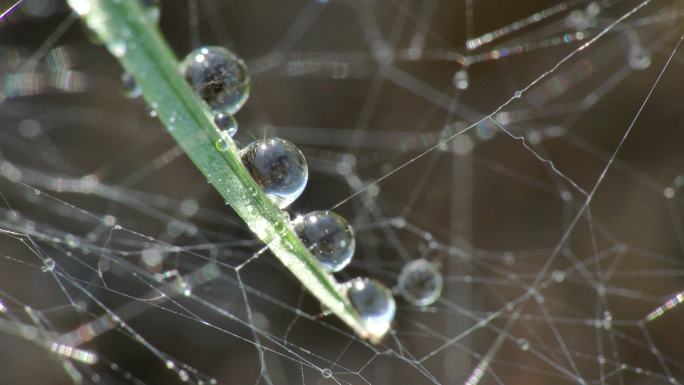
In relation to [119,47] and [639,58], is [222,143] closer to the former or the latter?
[119,47]

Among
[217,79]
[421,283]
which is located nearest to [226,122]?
[217,79]

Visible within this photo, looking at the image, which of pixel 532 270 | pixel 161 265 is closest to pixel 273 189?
pixel 161 265

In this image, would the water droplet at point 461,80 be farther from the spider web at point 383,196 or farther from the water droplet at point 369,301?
the water droplet at point 369,301

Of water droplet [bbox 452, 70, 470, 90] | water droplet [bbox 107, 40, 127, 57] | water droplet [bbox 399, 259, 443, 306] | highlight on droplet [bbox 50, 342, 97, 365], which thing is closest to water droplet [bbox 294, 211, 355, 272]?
water droplet [bbox 107, 40, 127, 57]

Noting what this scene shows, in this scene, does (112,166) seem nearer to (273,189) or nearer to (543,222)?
(543,222)

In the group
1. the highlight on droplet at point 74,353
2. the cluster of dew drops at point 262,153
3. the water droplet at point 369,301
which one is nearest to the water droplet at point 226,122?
the cluster of dew drops at point 262,153

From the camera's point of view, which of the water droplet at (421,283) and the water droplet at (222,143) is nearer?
the water droplet at (222,143)

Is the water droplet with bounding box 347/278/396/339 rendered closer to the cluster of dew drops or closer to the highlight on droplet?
the cluster of dew drops
